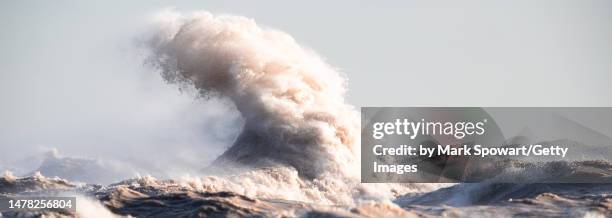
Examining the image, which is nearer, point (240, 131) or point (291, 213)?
point (291, 213)

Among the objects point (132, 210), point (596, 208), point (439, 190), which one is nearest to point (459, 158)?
point (439, 190)

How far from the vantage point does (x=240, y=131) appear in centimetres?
10562

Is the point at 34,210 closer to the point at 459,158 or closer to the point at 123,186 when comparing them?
the point at 123,186

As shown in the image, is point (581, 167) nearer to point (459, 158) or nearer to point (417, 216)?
point (459, 158)

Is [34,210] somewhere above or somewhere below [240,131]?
below

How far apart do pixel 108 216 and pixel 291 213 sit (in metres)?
12.4

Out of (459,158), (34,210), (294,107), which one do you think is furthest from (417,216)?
(459,158)

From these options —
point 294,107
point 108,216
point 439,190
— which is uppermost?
point 294,107

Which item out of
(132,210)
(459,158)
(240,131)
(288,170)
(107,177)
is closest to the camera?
(132,210)

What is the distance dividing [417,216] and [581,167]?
112ft

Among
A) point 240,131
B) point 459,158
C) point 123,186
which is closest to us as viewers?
point 123,186

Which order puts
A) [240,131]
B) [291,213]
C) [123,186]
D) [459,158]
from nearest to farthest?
[291,213] → [123,186] → [240,131] → [459,158]

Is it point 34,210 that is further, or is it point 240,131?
point 240,131

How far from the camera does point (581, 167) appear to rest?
328 ft
